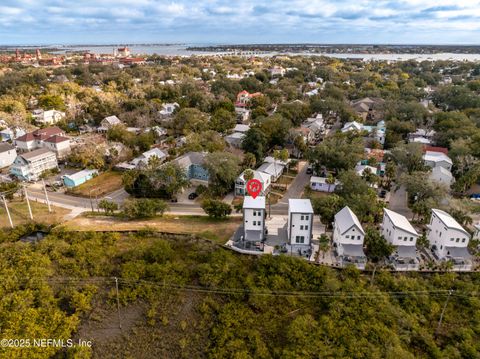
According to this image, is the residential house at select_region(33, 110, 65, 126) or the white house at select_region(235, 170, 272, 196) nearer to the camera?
the white house at select_region(235, 170, 272, 196)

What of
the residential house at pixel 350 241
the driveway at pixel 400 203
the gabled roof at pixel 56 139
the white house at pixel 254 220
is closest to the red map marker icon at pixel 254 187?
the white house at pixel 254 220

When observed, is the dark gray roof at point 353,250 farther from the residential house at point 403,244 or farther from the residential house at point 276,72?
the residential house at point 276,72

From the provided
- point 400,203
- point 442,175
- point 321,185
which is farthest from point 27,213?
point 442,175

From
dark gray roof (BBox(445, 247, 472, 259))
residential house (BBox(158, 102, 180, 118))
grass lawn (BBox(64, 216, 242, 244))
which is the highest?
residential house (BBox(158, 102, 180, 118))

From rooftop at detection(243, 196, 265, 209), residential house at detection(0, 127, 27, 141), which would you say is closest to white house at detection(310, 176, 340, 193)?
rooftop at detection(243, 196, 265, 209)

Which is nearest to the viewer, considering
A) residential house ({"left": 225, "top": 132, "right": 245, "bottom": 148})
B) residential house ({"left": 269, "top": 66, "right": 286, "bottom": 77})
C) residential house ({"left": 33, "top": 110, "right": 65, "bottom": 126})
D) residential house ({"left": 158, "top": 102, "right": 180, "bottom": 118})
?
residential house ({"left": 225, "top": 132, "right": 245, "bottom": 148})

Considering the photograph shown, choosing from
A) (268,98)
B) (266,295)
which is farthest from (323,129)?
(266,295)

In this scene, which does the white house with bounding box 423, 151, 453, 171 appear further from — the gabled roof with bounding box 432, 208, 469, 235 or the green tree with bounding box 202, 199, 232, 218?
the green tree with bounding box 202, 199, 232, 218

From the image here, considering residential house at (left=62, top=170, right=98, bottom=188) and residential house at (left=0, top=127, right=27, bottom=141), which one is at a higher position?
residential house at (left=0, top=127, right=27, bottom=141)
